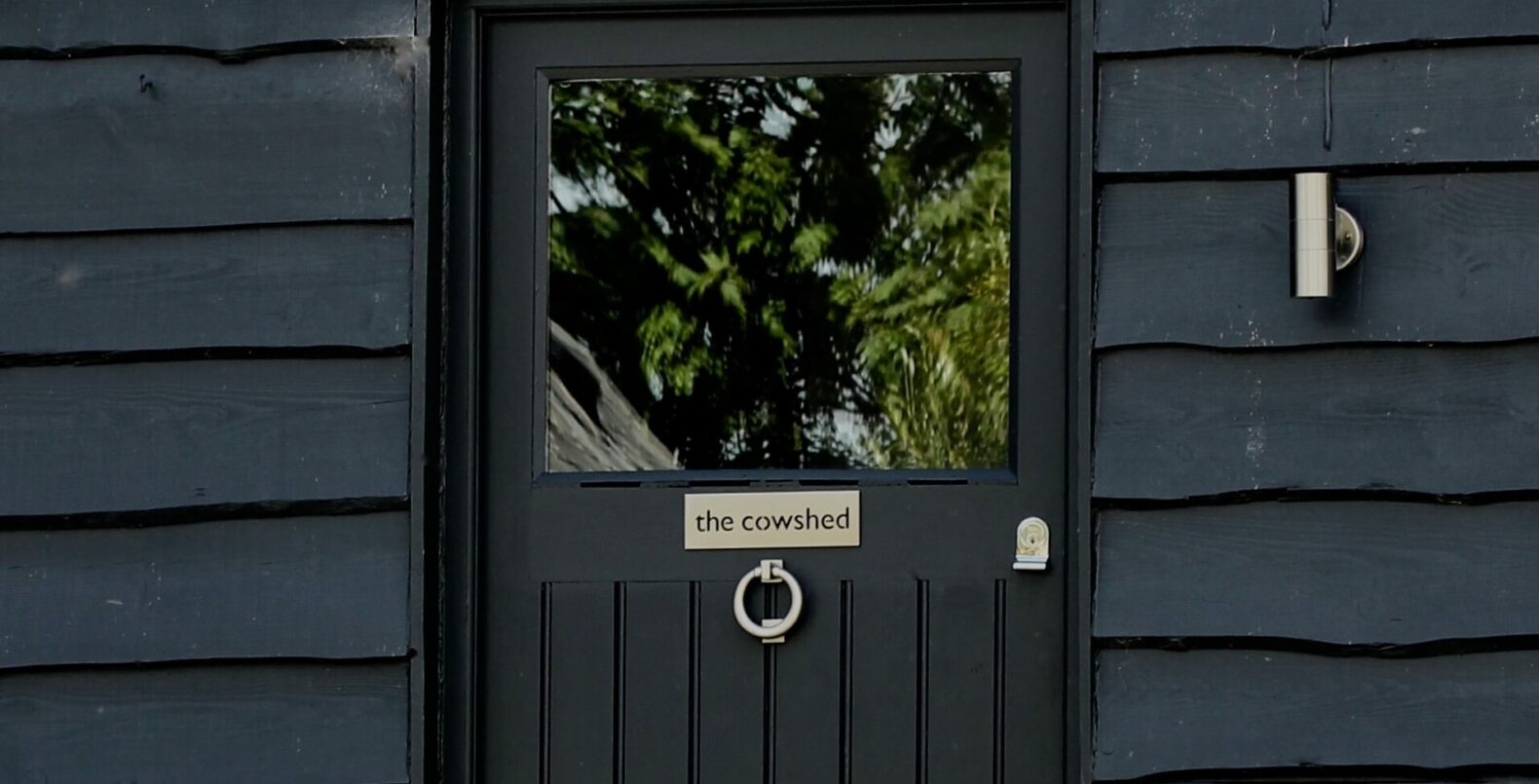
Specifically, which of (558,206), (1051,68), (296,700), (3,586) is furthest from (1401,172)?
(3,586)

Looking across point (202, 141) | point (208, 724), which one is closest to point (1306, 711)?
point (208, 724)

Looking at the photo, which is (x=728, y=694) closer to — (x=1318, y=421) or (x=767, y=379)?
(x=767, y=379)

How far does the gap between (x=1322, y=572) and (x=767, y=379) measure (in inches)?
31.9

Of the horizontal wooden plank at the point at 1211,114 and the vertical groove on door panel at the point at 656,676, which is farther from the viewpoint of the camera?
the vertical groove on door panel at the point at 656,676

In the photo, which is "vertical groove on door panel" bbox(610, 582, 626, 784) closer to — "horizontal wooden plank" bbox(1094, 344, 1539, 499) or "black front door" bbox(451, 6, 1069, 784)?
"black front door" bbox(451, 6, 1069, 784)

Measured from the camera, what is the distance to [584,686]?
7.95 feet

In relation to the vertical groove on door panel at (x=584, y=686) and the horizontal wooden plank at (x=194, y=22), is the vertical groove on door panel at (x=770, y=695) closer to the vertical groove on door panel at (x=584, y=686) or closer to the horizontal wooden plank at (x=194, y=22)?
the vertical groove on door panel at (x=584, y=686)

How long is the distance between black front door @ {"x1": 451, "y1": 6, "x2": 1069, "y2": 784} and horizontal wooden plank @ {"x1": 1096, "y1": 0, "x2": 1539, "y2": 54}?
0.14 meters

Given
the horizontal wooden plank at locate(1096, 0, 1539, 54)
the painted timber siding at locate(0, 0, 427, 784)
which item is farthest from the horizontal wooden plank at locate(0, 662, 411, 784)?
the horizontal wooden plank at locate(1096, 0, 1539, 54)

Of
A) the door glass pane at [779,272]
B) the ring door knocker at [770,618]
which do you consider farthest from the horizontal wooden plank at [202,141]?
the ring door knocker at [770,618]

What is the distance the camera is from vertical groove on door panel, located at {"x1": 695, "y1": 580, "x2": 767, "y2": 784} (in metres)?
2.40

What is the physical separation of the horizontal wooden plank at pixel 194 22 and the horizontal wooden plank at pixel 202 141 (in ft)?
0.09

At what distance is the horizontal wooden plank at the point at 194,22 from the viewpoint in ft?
7.82

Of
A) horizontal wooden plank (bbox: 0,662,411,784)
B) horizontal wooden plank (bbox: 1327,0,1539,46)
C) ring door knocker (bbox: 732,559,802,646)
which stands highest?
horizontal wooden plank (bbox: 1327,0,1539,46)
